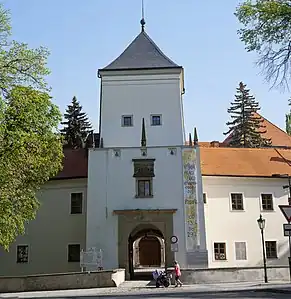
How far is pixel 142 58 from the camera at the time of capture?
34031mm

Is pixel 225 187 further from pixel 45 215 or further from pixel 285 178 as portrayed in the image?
pixel 45 215

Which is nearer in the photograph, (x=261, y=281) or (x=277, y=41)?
(x=277, y=41)

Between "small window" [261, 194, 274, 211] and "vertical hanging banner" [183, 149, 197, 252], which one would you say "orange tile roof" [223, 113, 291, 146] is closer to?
"small window" [261, 194, 274, 211]

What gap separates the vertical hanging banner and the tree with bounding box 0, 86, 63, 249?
8148 millimetres

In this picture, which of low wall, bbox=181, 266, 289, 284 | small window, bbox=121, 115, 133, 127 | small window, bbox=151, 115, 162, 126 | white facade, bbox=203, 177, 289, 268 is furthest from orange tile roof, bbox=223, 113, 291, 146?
low wall, bbox=181, 266, 289, 284

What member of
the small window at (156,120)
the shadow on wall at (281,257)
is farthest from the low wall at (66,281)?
the shadow on wall at (281,257)

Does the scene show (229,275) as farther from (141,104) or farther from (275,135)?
(275,135)

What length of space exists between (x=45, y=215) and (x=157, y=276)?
11379 mm

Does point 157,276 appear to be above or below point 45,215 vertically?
below

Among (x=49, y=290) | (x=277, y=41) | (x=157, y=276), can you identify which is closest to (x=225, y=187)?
(x=157, y=276)

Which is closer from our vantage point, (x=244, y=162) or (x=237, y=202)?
(x=237, y=202)

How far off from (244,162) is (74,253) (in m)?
13.5

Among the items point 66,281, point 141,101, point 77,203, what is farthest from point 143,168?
point 66,281

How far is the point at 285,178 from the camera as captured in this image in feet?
111
